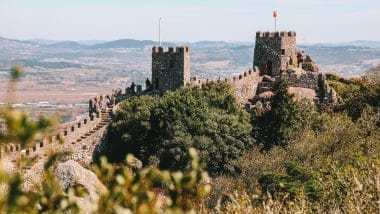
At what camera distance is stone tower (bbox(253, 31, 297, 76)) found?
139ft

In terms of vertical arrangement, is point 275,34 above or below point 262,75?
above

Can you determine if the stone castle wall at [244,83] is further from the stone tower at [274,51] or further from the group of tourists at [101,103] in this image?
the group of tourists at [101,103]

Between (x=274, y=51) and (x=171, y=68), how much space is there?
6696 millimetres

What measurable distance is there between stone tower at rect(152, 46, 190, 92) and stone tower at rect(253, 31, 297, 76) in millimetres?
5108

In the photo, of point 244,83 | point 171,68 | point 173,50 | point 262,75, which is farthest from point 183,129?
point 262,75

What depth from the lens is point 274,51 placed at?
42594 millimetres

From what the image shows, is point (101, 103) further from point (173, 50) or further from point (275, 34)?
point (275, 34)

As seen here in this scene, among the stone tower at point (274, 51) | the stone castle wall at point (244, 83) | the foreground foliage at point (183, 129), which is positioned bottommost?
the foreground foliage at point (183, 129)

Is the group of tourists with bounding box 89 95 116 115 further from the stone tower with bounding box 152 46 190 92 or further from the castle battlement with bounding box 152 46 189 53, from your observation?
the castle battlement with bounding box 152 46 189 53

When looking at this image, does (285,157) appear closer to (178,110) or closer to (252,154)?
(252,154)

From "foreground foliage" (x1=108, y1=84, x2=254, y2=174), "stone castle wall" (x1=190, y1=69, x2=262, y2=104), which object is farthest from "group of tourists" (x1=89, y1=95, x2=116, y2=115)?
"stone castle wall" (x1=190, y1=69, x2=262, y2=104)

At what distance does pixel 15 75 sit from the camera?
442 cm

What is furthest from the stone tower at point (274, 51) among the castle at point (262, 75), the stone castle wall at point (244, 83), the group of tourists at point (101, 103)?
the group of tourists at point (101, 103)

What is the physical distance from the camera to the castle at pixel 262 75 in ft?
132
